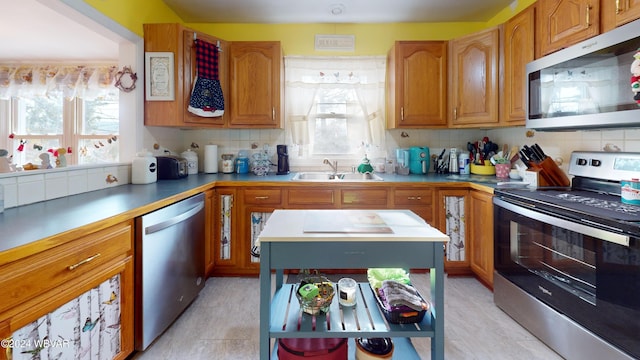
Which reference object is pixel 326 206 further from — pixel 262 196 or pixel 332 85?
pixel 332 85

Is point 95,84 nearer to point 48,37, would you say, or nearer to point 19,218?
Result: point 48,37

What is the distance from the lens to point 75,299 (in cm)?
118

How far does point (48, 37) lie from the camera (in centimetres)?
345

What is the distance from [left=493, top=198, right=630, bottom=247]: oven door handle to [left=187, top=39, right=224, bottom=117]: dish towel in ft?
7.84

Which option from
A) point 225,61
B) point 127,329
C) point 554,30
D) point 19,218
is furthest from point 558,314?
point 225,61

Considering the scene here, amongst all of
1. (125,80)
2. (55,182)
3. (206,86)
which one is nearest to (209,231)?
(55,182)

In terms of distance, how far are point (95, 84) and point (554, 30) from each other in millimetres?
5091

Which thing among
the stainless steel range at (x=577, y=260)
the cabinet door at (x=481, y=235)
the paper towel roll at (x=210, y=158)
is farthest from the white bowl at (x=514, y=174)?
the paper towel roll at (x=210, y=158)

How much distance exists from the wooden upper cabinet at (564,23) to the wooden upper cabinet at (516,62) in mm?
80

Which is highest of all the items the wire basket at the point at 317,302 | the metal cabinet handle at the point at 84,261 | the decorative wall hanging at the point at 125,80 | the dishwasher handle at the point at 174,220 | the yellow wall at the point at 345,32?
the yellow wall at the point at 345,32

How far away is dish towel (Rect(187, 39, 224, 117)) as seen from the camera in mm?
2660

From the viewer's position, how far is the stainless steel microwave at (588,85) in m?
1.44

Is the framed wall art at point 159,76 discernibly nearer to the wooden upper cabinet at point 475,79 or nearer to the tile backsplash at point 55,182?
the tile backsplash at point 55,182

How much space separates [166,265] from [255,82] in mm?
1826
